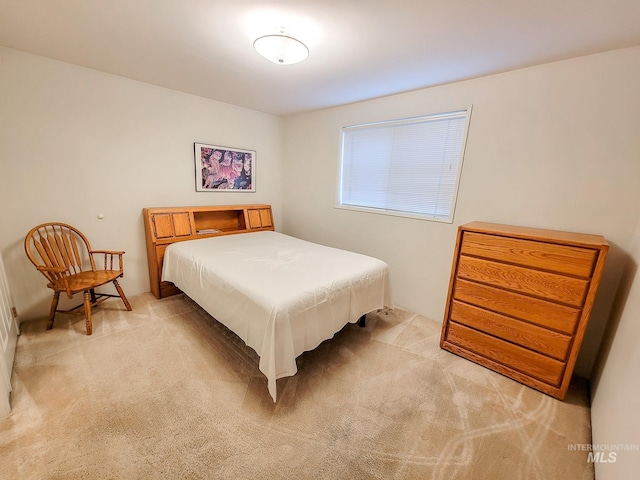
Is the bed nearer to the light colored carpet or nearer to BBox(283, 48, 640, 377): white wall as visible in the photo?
the light colored carpet

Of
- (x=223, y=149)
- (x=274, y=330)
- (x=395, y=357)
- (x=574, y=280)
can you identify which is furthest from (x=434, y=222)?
(x=223, y=149)

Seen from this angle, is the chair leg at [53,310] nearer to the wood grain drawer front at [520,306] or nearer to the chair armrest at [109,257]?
the chair armrest at [109,257]

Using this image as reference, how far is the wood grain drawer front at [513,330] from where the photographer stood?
1743 mm

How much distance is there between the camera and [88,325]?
7.34 feet

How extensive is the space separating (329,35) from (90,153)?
2524mm

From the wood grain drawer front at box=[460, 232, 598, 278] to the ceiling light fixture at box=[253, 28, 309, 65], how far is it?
1.81 m

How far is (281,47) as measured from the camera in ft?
5.45

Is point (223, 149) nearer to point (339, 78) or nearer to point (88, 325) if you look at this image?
point (339, 78)

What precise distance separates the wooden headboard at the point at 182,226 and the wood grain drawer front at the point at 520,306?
2.78 meters

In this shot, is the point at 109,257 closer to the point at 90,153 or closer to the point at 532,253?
the point at 90,153

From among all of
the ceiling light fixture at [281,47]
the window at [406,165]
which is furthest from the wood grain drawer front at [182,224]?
the ceiling light fixture at [281,47]

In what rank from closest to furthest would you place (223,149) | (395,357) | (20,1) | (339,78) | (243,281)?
(20,1) → (243,281) → (395,357) → (339,78) → (223,149)

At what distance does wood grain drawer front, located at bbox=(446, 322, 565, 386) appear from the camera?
1.79m

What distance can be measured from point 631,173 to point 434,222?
4.32 ft
